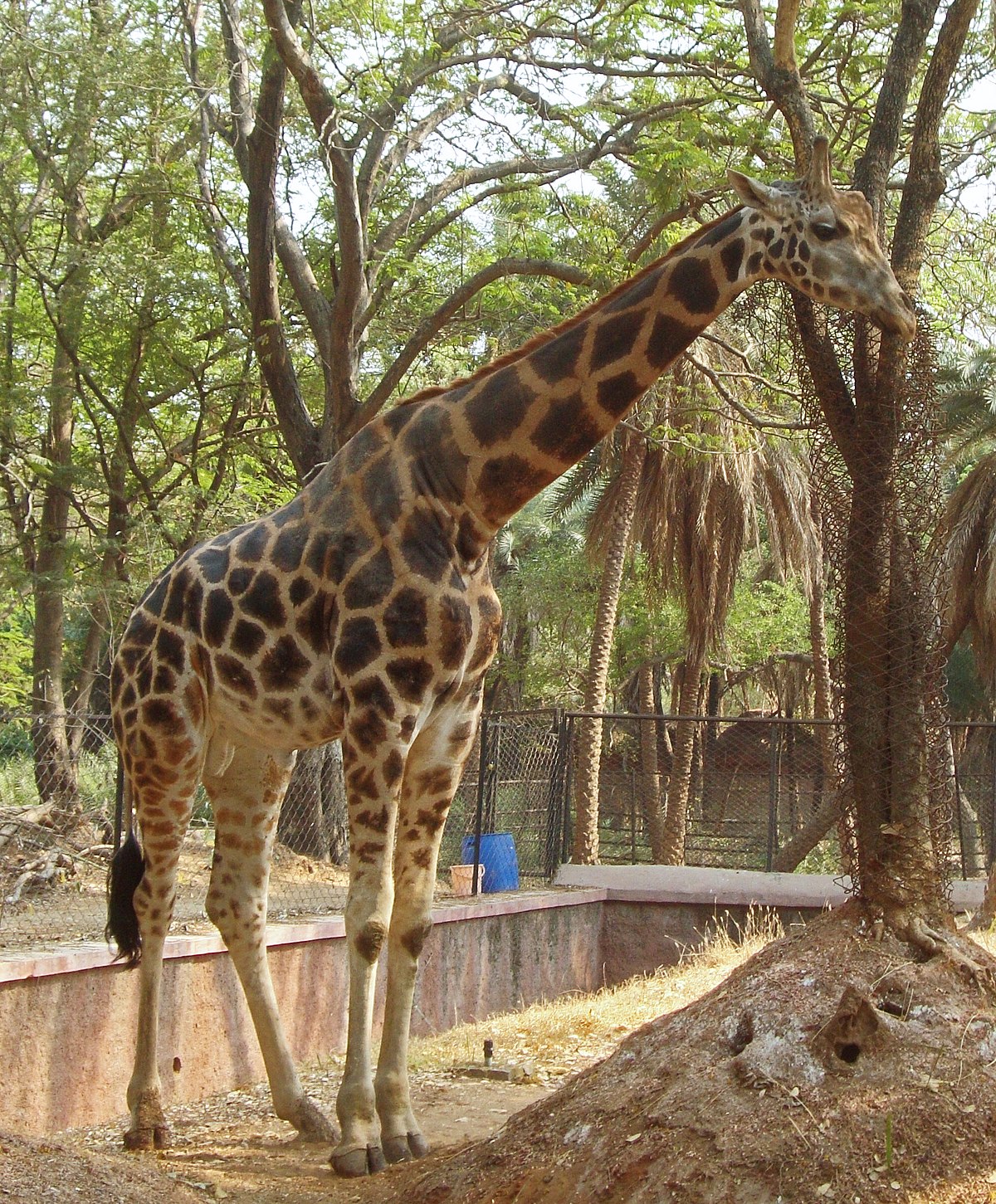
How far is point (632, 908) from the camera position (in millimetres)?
13797

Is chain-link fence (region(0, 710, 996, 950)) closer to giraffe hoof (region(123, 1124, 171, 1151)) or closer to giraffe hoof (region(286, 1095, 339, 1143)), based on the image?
giraffe hoof (region(123, 1124, 171, 1151))

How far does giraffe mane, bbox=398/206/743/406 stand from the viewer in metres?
6.02

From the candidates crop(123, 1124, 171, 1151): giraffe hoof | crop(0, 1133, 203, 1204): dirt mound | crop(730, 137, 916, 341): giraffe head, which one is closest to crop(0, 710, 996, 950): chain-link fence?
crop(123, 1124, 171, 1151): giraffe hoof

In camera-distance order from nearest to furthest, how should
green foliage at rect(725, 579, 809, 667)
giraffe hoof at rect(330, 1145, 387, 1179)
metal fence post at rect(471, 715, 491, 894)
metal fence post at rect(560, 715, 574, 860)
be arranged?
giraffe hoof at rect(330, 1145, 387, 1179)
metal fence post at rect(471, 715, 491, 894)
metal fence post at rect(560, 715, 574, 860)
green foliage at rect(725, 579, 809, 667)

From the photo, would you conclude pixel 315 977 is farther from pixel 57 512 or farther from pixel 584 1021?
pixel 57 512

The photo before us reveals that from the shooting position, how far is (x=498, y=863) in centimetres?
1394

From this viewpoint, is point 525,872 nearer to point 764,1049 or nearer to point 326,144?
point 326,144

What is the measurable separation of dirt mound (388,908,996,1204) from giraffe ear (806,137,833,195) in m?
3.12

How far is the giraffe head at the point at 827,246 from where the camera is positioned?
17.8ft

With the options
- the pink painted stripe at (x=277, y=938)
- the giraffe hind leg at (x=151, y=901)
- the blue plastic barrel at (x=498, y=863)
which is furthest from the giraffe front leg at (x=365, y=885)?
the blue plastic barrel at (x=498, y=863)

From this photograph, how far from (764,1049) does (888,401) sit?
106 inches

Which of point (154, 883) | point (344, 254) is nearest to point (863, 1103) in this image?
point (154, 883)

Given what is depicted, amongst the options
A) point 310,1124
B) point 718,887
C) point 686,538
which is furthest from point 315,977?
point 686,538

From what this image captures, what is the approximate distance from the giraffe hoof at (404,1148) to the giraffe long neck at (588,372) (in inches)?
113
